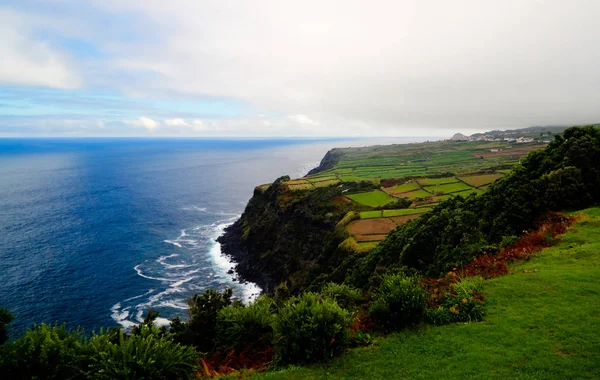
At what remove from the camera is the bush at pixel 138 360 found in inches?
407

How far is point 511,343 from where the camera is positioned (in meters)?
11.7

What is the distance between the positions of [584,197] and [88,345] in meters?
31.3

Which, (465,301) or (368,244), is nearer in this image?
(465,301)

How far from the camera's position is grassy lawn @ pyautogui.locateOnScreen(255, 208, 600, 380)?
34.2 feet

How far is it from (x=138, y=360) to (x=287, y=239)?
55.7 metres

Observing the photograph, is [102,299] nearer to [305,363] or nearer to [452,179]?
[305,363]

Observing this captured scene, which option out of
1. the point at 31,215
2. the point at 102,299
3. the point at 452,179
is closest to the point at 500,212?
the point at 102,299

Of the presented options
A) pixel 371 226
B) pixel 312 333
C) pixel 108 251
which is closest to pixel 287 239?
pixel 371 226

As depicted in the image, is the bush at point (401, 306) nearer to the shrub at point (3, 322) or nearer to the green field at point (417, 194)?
the shrub at point (3, 322)

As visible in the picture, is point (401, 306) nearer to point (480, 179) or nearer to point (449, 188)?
point (449, 188)

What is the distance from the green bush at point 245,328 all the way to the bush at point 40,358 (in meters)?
5.91

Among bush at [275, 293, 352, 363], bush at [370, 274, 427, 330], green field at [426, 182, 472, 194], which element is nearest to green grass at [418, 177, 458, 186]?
green field at [426, 182, 472, 194]

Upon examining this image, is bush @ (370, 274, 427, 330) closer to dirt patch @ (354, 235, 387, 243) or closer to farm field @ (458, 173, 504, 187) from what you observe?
dirt patch @ (354, 235, 387, 243)

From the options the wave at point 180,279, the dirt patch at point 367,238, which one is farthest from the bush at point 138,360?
the dirt patch at point 367,238
